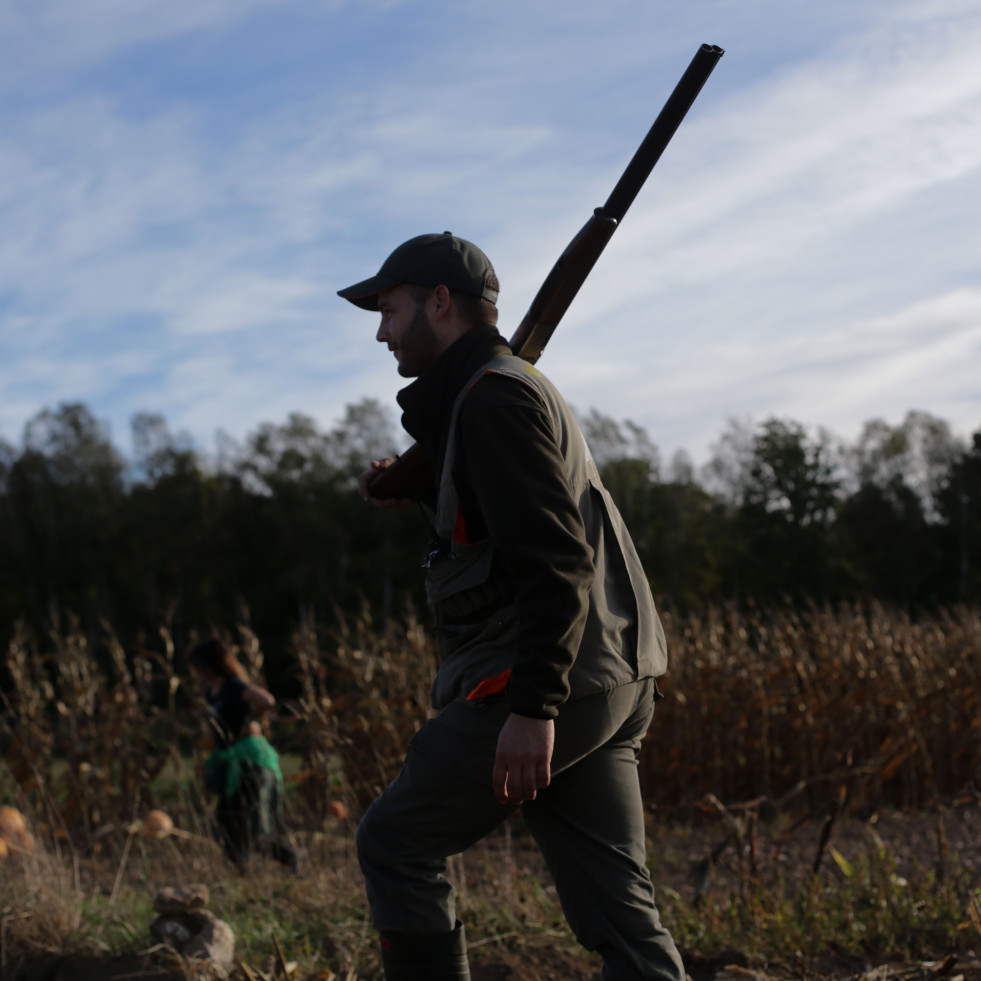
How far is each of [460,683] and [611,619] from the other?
352 millimetres

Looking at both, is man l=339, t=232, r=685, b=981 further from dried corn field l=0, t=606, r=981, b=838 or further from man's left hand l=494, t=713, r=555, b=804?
dried corn field l=0, t=606, r=981, b=838

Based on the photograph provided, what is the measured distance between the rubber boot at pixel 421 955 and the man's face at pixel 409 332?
48.5 inches

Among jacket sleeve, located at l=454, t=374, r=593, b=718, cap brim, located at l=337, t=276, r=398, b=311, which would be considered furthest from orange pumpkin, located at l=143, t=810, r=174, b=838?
jacket sleeve, located at l=454, t=374, r=593, b=718

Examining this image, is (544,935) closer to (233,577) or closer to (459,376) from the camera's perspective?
(459,376)

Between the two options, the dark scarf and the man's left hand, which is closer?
the man's left hand

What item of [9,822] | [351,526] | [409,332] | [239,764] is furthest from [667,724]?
[351,526]

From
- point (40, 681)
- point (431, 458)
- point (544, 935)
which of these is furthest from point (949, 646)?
point (431, 458)

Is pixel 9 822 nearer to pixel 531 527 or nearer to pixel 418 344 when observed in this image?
pixel 418 344

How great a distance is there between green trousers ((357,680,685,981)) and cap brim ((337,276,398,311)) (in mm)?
964

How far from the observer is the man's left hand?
2.02 meters

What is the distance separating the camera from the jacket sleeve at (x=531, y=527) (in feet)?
6.59

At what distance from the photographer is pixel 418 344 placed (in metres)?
2.43

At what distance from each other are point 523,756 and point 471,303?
1043mm

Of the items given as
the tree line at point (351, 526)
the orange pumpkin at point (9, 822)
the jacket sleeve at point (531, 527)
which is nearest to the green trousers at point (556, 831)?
the jacket sleeve at point (531, 527)
